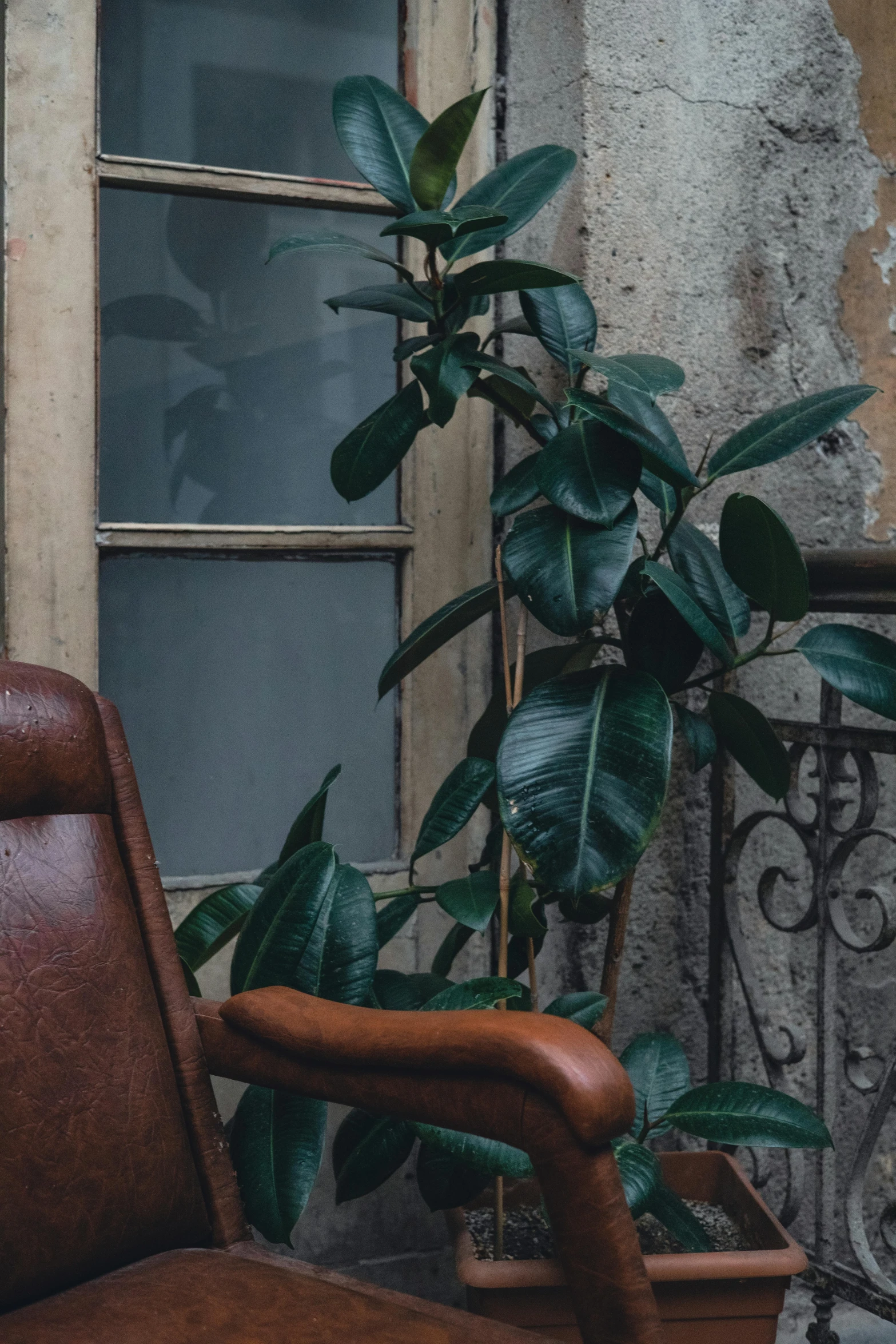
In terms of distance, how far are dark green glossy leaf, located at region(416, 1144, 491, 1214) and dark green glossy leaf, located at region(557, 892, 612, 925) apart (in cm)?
32

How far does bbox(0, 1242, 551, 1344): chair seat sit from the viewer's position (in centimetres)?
90

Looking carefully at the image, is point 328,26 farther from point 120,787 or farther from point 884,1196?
point 884,1196

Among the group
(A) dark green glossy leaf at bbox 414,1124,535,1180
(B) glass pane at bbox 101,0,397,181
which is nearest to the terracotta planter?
(A) dark green glossy leaf at bbox 414,1124,535,1180

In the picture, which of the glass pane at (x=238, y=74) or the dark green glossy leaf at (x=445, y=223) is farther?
the glass pane at (x=238, y=74)

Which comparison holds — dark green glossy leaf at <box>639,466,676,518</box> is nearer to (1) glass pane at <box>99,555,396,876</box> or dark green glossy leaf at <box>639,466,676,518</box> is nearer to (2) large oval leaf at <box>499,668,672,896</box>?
(2) large oval leaf at <box>499,668,672,896</box>

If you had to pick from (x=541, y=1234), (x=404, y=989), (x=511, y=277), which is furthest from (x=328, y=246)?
(x=541, y=1234)

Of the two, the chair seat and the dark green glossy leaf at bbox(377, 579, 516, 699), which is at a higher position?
the dark green glossy leaf at bbox(377, 579, 516, 699)

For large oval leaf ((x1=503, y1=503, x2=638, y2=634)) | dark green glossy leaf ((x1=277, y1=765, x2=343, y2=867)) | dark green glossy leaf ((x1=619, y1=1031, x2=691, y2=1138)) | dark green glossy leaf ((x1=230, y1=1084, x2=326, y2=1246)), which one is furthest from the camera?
dark green glossy leaf ((x1=619, y1=1031, x2=691, y2=1138))

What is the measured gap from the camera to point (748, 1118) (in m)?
1.33

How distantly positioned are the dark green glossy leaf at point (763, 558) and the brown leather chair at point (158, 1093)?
25.2 inches

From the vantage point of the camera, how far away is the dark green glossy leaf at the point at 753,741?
1446 millimetres

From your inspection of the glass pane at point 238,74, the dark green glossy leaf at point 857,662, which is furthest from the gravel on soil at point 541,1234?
the glass pane at point 238,74

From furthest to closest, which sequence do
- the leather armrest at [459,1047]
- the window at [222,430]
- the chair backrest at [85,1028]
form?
the window at [222,430]
the chair backrest at [85,1028]
the leather armrest at [459,1047]

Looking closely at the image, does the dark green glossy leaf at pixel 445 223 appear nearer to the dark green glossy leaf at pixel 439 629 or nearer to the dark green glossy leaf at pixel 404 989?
the dark green glossy leaf at pixel 439 629
